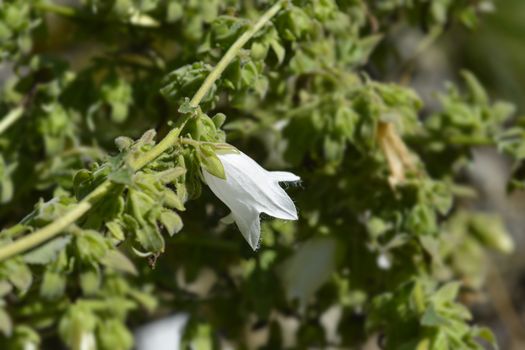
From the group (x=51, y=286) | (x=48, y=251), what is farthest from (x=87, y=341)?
(x=48, y=251)

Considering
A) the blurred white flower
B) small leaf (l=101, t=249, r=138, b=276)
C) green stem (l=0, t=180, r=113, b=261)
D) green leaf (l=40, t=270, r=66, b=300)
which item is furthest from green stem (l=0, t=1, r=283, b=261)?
the blurred white flower

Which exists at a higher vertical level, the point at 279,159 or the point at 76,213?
the point at 76,213

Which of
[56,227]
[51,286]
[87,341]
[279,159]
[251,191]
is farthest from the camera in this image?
[279,159]

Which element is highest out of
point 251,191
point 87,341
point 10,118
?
point 251,191

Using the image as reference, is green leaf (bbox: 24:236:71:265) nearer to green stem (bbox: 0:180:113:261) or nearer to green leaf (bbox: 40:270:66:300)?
green stem (bbox: 0:180:113:261)

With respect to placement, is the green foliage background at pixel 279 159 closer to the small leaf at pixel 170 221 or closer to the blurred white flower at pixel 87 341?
the blurred white flower at pixel 87 341

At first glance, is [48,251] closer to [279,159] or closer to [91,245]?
[91,245]

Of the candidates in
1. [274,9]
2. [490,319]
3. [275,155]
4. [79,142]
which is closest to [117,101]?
[79,142]
